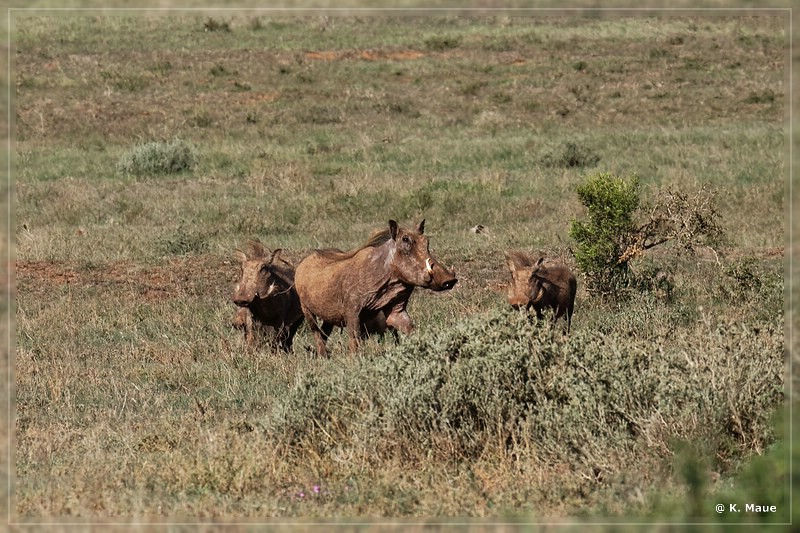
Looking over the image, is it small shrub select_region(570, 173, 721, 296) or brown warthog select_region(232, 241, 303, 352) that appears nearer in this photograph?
brown warthog select_region(232, 241, 303, 352)

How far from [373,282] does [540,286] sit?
1567 millimetres

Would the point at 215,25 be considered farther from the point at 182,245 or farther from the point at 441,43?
the point at 182,245

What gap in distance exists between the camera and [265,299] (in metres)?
11.5

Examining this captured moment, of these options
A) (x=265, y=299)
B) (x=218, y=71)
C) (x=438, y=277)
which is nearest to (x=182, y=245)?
(x=265, y=299)

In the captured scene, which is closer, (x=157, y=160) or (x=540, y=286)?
(x=540, y=286)

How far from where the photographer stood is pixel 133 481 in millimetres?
6605

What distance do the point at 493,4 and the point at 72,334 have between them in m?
8.72

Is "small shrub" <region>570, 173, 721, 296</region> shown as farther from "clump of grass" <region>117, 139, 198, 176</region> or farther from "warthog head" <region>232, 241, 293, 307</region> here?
"clump of grass" <region>117, 139, 198, 176</region>

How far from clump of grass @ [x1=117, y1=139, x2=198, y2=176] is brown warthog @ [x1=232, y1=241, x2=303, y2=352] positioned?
12364mm

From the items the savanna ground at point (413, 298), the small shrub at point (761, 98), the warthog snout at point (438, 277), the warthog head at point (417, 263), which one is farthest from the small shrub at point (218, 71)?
the warthog snout at point (438, 277)

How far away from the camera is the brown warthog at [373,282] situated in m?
10.2

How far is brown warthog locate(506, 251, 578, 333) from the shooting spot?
1092cm

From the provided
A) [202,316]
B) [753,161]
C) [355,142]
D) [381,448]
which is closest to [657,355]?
[381,448]

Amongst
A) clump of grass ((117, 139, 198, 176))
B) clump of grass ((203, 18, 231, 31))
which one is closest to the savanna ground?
clump of grass ((117, 139, 198, 176))
